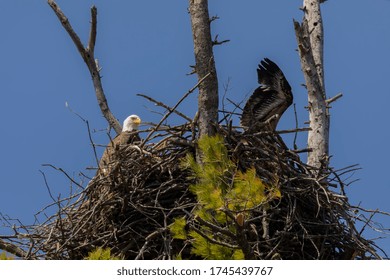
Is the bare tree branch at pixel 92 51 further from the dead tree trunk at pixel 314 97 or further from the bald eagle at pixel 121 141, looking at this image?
the dead tree trunk at pixel 314 97

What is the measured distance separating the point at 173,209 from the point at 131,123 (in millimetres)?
2444

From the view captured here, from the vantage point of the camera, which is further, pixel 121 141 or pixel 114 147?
Answer: pixel 121 141

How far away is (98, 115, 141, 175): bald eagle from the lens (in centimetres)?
1031

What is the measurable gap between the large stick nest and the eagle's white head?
1854 mm

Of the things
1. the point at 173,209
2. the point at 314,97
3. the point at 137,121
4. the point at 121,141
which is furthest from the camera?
the point at 137,121

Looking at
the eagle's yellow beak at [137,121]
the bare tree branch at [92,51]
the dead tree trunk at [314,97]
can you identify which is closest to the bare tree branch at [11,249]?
the bare tree branch at [92,51]

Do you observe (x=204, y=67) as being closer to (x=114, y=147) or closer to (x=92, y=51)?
(x=114, y=147)

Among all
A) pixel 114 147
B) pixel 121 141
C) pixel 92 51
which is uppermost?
pixel 92 51

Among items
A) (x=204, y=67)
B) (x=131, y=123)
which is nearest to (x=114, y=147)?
(x=204, y=67)

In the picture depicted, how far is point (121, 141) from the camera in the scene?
11.2 metres

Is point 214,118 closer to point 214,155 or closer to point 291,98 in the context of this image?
point 214,155

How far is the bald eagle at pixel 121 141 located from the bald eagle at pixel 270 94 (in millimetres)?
1150

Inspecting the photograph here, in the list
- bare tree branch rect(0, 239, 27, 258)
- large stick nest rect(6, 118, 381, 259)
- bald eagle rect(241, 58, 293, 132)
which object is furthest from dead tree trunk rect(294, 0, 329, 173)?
bare tree branch rect(0, 239, 27, 258)
